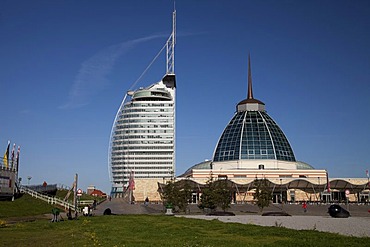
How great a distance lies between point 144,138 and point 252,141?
5985 cm

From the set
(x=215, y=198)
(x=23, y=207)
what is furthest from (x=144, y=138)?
(x=23, y=207)

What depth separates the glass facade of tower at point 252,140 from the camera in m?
126

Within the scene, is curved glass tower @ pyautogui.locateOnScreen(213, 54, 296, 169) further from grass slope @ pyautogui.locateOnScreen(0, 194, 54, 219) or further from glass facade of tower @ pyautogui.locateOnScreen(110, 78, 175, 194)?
grass slope @ pyautogui.locateOnScreen(0, 194, 54, 219)

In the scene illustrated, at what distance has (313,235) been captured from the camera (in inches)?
789

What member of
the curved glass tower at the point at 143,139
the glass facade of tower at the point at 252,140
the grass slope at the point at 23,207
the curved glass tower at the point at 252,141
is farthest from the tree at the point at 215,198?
the curved glass tower at the point at 143,139

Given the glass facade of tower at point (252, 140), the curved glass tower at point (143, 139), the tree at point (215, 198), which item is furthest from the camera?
the curved glass tower at point (143, 139)

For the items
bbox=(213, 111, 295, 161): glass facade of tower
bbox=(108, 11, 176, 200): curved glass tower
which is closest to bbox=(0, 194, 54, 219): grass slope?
bbox=(213, 111, 295, 161): glass facade of tower

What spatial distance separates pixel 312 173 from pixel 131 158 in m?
78.8

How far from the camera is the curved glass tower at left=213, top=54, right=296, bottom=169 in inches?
4911

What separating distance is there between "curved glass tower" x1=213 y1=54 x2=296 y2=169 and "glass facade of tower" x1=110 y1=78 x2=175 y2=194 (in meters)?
44.7

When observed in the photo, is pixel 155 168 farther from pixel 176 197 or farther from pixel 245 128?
pixel 176 197

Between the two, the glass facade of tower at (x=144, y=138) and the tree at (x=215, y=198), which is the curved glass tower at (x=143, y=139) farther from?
the tree at (x=215, y=198)

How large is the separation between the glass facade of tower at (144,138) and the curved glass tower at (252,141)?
147ft

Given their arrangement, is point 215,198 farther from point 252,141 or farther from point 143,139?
point 143,139
